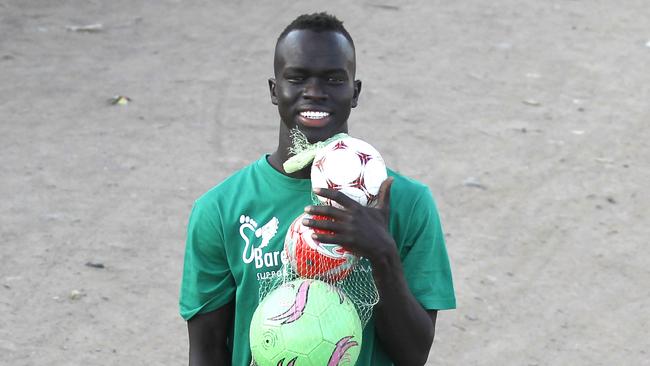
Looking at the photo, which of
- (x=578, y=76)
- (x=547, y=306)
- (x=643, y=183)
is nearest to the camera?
(x=547, y=306)

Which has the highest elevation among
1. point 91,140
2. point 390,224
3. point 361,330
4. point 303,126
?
point 303,126

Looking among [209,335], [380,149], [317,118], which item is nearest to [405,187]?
[317,118]

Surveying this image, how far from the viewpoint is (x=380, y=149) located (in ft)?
26.4

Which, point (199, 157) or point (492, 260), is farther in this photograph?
point (199, 157)

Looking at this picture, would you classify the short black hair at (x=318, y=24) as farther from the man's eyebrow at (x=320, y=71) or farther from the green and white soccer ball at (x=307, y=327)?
the green and white soccer ball at (x=307, y=327)

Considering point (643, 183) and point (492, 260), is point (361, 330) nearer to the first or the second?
point (492, 260)

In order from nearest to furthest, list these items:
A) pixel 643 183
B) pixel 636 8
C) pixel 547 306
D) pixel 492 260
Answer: pixel 547 306 < pixel 492 260 < pixel 643 183 < pixel 636 8

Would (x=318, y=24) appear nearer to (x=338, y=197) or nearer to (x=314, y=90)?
(x=314, y=90)

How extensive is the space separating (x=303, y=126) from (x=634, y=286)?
3912mm

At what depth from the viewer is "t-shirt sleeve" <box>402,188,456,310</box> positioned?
10.6 feet

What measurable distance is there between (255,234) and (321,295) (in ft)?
1.13

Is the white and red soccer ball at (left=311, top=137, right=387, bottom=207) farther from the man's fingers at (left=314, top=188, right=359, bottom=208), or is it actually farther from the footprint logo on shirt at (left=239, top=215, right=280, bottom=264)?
the footprint logo on shirt at (left=239, top=215, right=280, bottom=264)

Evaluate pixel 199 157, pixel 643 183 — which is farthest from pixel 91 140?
pixel 643 183

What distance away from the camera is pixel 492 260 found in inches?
267
